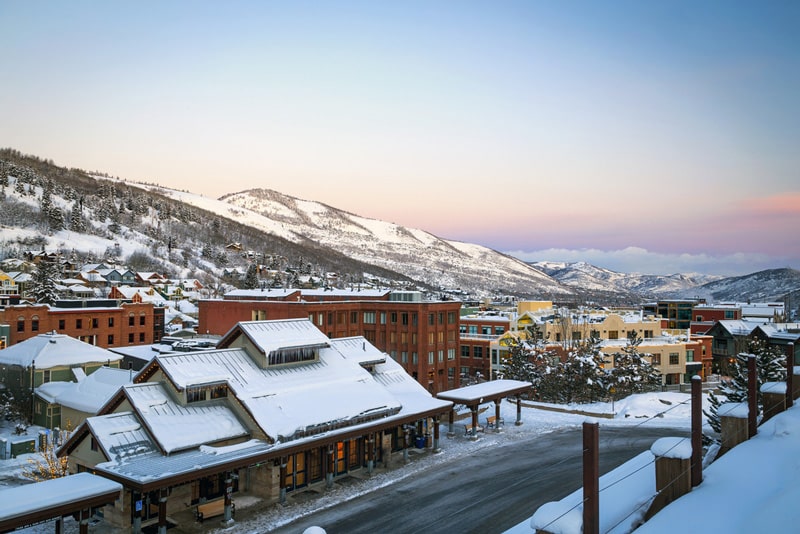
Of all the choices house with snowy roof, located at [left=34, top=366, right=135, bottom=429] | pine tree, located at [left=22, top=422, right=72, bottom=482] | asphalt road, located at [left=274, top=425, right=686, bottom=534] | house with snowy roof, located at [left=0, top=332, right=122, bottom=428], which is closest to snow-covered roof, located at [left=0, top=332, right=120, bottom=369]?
house with snowy roof, located at [left=0, top=332, right=122, bottom=428]

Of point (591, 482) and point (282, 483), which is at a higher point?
point (591, 482)

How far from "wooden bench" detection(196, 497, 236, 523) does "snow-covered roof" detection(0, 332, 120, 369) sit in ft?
92.0

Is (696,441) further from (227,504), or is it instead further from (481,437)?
(481,437)

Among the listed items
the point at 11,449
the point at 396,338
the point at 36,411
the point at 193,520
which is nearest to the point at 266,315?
the point at 396,338

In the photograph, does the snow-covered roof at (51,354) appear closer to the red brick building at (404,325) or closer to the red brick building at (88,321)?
the red brick building at (404,325)

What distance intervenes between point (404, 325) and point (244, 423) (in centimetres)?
3185

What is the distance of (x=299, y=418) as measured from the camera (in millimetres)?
27969

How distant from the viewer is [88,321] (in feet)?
237

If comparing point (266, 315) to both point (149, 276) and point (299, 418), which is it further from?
point (149, 276)

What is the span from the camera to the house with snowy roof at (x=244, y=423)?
76.2 feet

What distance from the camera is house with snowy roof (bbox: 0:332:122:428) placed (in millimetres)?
42875

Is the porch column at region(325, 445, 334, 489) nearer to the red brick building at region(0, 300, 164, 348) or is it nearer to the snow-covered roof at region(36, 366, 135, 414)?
the snow-covered roof at region(36, 366, 135, 414)

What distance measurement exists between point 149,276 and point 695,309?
397 ft

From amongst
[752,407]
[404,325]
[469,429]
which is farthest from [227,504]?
[404,325]
